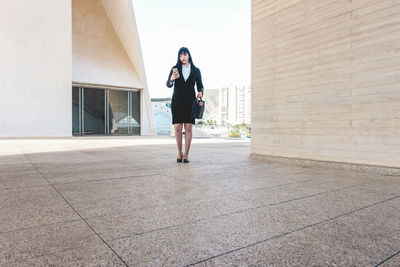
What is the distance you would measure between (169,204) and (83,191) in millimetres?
920

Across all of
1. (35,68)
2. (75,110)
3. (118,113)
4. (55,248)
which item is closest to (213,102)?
(118,113)

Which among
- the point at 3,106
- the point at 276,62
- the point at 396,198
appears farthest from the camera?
the point at 3,106

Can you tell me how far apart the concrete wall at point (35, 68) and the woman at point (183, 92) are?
14.5m

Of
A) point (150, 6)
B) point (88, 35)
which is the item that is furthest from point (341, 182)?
point (150, 6)

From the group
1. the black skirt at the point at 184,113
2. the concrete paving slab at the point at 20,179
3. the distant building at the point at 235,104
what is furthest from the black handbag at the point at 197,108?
the distant building at the point at 235,104

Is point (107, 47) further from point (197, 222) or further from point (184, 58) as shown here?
point (197, 222)

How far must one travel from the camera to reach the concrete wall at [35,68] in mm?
14891

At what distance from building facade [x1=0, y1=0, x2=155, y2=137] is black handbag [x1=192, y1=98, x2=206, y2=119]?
14.8 meters

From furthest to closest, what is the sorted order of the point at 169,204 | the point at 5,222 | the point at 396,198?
the point at 396,198, the point at 169,204, the point at 5,222

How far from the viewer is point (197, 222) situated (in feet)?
5.25

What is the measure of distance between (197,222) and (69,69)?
58.7 ft

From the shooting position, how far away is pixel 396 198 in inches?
86.6

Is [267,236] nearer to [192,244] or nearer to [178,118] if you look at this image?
[192,244]

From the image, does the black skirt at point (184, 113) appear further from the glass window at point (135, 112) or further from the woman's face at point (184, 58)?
the glass window at point (135, 112)
